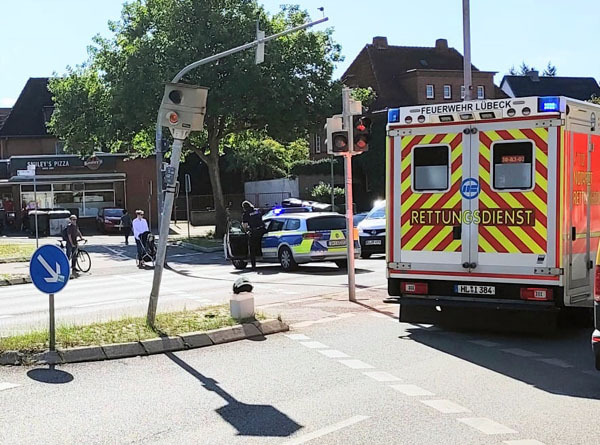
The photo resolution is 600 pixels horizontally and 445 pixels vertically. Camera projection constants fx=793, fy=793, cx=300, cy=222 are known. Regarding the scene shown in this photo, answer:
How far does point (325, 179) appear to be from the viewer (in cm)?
5388

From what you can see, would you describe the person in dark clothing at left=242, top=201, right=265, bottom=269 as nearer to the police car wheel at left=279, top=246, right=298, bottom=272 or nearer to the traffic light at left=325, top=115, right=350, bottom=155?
the police car wheel at left=279, top=246, right=298, bottom=272

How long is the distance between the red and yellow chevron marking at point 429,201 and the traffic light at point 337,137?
287 centimetres

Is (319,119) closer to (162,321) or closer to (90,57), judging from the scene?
(90,57)

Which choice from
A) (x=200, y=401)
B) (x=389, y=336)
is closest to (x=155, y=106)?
(x=389, y=336)

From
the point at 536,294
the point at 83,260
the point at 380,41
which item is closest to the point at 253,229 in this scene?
the point at 83,260

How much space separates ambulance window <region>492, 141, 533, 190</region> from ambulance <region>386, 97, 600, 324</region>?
1cm

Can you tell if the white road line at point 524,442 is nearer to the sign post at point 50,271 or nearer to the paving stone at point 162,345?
the paving stone at point 162,345

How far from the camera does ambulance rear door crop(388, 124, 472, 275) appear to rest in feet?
33.6

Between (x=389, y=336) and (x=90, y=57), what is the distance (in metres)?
32.7

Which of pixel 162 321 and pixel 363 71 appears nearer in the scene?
pixel 162 321

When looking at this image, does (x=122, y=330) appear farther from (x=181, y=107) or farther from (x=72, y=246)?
(x=72, y=246)

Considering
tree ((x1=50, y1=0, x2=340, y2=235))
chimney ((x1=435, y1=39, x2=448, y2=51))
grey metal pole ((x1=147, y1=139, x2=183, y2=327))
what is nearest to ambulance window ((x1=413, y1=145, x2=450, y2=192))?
grey metal pole ((x1=147, y1=139, x2=183, y2=327))

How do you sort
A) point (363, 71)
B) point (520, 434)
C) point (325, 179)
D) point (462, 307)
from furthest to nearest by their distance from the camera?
1. point (363, 71)
2. point (325, 179)
3. point (462, 307)
4. point (520, 434)

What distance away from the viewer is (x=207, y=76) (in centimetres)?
3400
